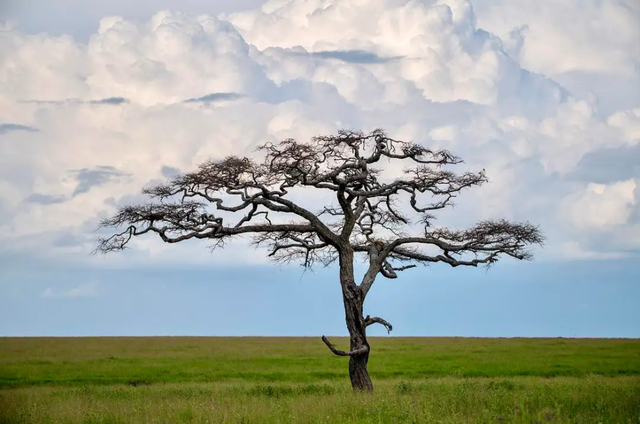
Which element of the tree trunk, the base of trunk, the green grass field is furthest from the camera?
the base of trunk

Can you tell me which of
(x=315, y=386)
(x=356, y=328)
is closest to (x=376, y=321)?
(x=356, y=328)

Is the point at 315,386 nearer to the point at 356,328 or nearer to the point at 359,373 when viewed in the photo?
the point at 359,373

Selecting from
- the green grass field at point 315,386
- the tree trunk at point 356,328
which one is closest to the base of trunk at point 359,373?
the tree trunk at point 356,328

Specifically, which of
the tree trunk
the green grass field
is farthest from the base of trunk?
the green grass field

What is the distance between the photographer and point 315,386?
2895 cm

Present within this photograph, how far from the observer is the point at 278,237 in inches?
1041

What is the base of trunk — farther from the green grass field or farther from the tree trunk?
the green grass field

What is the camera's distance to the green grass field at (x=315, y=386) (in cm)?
1858

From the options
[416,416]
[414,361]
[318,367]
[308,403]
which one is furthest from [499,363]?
[416,416]

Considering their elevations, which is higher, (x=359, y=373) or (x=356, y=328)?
(x=356, y=328)

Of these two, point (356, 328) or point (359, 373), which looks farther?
point (359, 373)

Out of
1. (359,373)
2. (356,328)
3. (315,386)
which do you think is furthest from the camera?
(315,386)

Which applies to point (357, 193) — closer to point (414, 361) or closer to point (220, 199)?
point (220, 199)

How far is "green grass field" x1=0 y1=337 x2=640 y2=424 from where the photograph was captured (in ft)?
61.0
